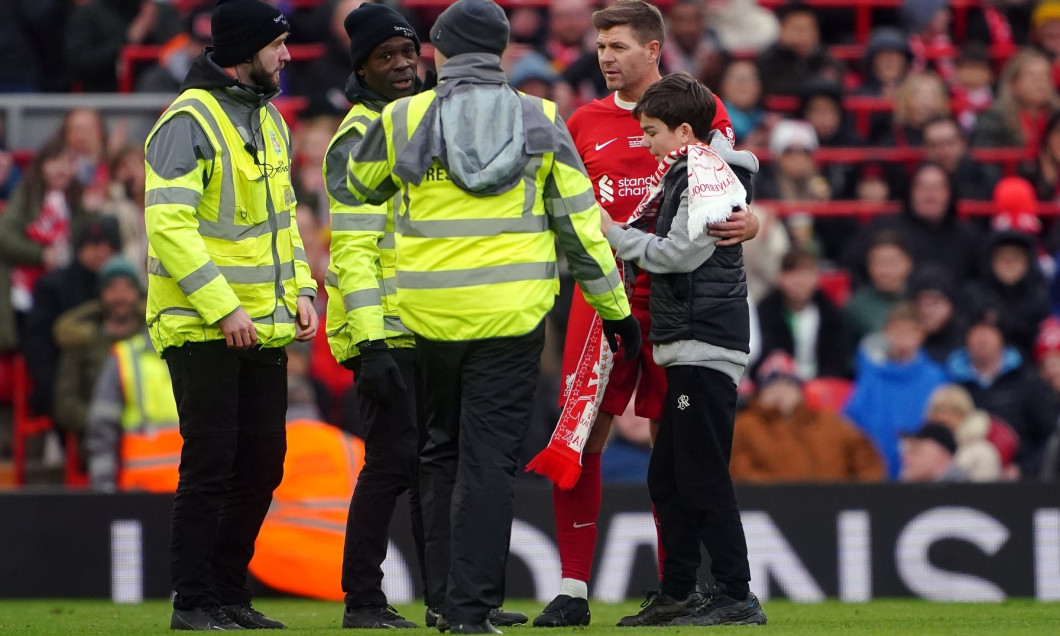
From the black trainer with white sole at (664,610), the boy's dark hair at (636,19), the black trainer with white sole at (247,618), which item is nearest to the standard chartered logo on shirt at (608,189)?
the boy's dark hair at (636,19)

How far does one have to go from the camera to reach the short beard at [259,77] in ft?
20.3

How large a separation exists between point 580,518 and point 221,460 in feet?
4.51

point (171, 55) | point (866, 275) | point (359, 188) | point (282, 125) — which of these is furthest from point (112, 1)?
point (359, 188)

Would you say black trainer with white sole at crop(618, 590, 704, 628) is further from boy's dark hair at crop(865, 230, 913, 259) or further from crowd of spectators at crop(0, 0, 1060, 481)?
boy's dark hair at crop(865, 230, 913, 259)

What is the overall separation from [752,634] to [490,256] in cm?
155

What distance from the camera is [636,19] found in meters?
6.29

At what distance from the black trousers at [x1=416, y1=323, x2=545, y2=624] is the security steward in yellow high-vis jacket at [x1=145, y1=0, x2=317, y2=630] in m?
0.91

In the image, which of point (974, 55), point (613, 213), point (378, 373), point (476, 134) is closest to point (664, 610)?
point (378, 373)

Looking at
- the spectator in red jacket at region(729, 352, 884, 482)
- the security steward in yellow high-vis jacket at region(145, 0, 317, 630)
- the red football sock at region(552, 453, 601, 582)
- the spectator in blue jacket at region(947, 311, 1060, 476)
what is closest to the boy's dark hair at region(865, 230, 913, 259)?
the spectator in blue jacket at region(947, 311, 1060, 476)

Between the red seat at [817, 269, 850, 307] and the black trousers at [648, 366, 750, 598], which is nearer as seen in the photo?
the black trousers at [648, 366, 750, 598]

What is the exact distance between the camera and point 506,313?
527 cm

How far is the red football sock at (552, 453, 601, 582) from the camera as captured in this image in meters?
6.25

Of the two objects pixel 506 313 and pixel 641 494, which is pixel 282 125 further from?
pixel 641 494

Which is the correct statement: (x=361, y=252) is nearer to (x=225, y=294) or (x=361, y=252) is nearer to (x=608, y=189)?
(x=225, y=294)
